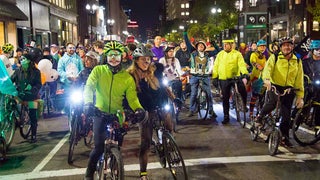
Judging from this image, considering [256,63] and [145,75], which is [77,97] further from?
[256,63]

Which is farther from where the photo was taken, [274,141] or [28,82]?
[28,82]

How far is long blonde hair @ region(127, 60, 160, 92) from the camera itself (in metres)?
6.03

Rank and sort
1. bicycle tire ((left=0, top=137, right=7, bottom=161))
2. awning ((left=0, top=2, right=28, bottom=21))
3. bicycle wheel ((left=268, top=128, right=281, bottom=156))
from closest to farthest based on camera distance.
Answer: bicycle wheel ((left=268, top=128, right=281, bottom=156)) < bicycle tire ((left=0, top=137, right=7, bottom=161)) < awning ((left=0, top=2, right=28, bottom=21))

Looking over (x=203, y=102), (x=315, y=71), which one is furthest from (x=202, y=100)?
(x=315, y=71)

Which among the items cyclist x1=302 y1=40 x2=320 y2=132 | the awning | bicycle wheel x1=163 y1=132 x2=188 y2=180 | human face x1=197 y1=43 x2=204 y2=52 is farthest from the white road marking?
the awning

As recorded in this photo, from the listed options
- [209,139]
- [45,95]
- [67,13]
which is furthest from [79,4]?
[209,139]

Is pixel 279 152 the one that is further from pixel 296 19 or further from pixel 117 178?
pixel 296 19

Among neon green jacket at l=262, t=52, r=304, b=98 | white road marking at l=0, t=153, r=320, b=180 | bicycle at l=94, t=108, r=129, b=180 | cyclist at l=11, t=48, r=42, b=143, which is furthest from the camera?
cyclist at l=11, t=48, r=42, b=143

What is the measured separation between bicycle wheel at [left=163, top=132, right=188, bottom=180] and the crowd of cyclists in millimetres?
286

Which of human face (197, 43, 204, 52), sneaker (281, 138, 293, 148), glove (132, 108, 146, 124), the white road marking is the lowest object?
the white road marking

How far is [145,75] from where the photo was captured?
6109 millimetres

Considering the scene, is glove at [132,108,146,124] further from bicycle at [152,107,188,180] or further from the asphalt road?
the asphalt road

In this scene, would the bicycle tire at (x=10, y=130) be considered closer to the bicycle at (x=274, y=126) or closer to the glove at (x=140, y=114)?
the glove at (x=140, y=114)

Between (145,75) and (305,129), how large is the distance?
5.45 meters
